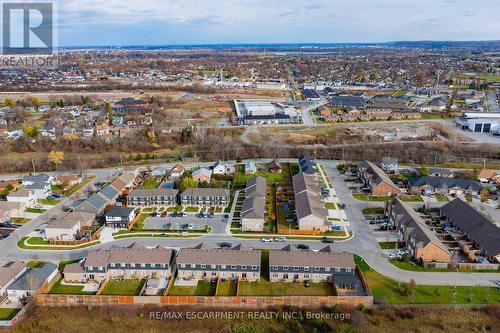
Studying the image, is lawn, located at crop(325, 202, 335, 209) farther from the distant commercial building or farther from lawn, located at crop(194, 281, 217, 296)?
the distant commercial building

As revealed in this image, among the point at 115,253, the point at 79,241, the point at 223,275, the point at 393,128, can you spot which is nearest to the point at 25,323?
the point at 115,253

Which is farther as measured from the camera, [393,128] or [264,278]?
[393,128]

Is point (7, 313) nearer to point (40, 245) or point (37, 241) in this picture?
point (40, 245)

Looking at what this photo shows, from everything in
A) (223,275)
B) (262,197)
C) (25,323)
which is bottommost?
(25,323)

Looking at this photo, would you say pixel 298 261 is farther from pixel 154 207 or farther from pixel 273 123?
pixel 273 123

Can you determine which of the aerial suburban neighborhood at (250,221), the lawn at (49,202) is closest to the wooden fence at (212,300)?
the aerial suburban neighborhood at (250,221)

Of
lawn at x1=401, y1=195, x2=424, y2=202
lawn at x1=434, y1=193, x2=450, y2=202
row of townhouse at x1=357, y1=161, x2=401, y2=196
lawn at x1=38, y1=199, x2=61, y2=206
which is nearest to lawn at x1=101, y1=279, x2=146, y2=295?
lawn at x1=38, y1=199, x2=61, y2=206

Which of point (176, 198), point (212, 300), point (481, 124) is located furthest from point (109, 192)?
point (481, 124)
